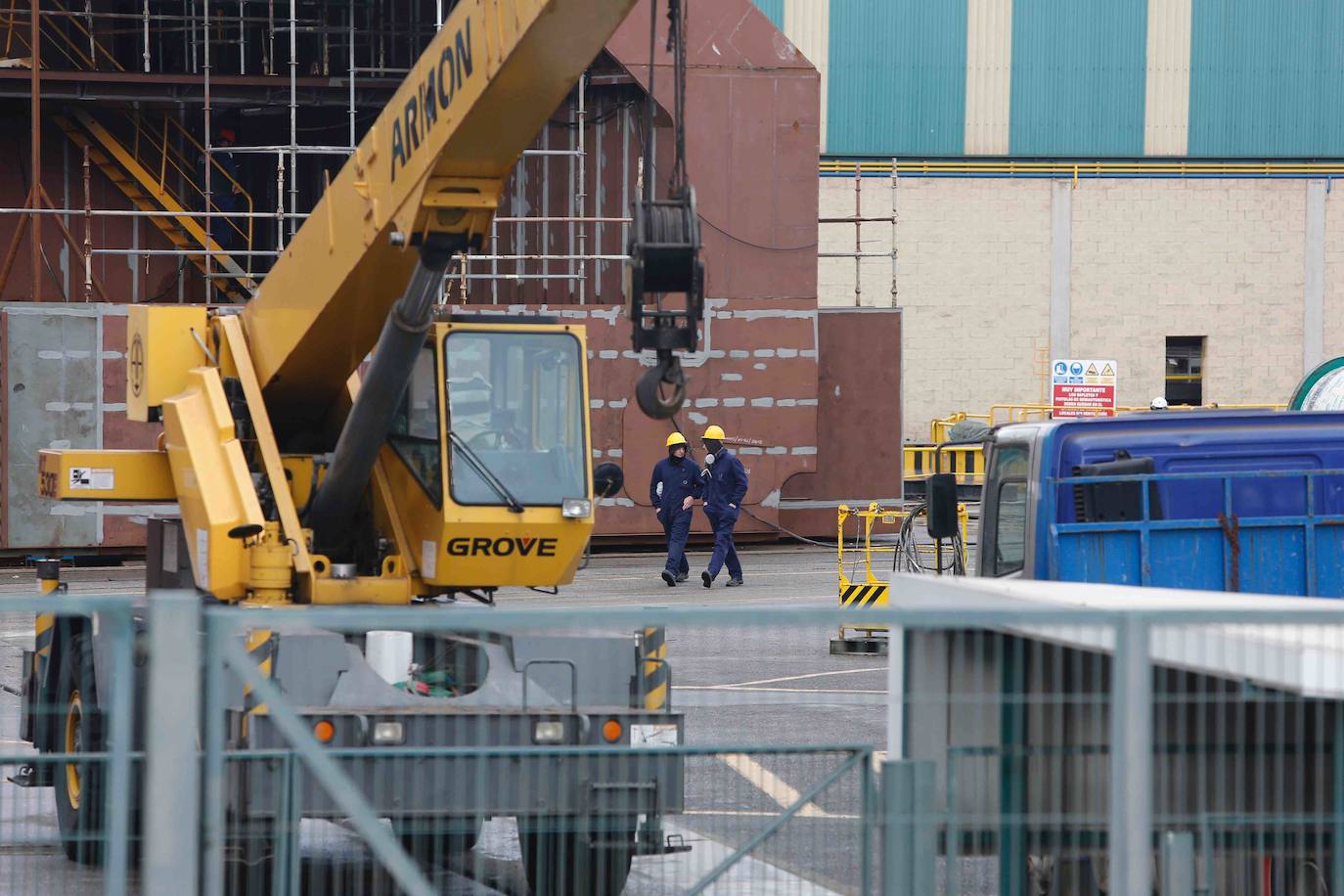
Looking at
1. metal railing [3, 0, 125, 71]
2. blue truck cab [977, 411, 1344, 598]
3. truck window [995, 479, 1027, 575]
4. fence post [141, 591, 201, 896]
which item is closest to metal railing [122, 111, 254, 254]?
metal railing [3, 0, 125, 71]

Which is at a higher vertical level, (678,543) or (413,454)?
(413,454)

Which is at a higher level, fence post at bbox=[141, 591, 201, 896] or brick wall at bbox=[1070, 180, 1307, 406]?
brick wall at bbox=[1070, 180, 1307, 406]

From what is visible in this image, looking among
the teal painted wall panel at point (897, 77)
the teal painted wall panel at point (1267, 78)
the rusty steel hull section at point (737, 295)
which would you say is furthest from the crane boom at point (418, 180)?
the teal painted wall panel at point (1267, 78)

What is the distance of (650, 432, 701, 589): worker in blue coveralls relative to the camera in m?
21.4

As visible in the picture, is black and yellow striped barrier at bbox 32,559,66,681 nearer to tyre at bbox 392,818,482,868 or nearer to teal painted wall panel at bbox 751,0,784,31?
tyre at bbox 392,818,482,868

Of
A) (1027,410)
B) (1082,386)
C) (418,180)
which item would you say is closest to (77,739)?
(418,180)

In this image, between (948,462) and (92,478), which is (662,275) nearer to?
(92,478)

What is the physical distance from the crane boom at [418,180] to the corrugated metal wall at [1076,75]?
114 feet

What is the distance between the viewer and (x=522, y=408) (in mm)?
9547

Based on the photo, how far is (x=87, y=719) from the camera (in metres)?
9.33

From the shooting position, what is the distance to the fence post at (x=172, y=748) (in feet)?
14.1

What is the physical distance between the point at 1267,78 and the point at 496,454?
3858 centimetres

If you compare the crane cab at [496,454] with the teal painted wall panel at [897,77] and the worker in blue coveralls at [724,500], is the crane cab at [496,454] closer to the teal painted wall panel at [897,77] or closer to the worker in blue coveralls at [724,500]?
the worker in blue coveralls at [724,500]

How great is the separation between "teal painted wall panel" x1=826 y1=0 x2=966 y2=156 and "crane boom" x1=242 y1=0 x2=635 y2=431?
35.1 metres
